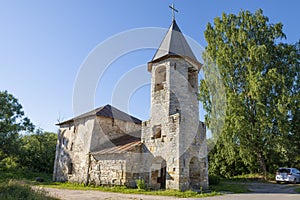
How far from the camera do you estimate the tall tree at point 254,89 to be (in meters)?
17.2

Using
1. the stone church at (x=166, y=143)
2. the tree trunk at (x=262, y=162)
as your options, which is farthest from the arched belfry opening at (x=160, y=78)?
the tree trunk at (x=262, y=162)

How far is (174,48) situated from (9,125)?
54.2ft

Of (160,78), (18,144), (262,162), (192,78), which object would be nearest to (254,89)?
(192,78)

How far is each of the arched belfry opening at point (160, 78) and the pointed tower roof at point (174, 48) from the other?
0.63 meters

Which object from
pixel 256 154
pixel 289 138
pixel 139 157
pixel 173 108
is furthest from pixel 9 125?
pixel 289 138

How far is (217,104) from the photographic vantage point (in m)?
20.0

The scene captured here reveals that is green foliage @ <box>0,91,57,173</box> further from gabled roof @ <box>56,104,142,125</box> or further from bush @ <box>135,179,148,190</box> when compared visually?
bush @ <box>135,179,148,190</box>

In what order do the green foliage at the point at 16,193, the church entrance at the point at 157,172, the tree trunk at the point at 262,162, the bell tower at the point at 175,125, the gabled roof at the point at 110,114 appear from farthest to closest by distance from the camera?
the tree trunk at the point at 262,162 < the gabled roof at the point at 110,114 < the church entrance at the point at 157,172 < the bell tower at the point at 175,125 < the green foliage at the point at 16,193

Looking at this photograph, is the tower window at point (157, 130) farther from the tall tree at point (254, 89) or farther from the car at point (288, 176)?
the car at point (288, 176)

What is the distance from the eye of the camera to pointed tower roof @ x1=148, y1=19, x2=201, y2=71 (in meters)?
14.9

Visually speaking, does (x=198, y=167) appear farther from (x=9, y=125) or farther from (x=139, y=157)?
(x=9, y=125)

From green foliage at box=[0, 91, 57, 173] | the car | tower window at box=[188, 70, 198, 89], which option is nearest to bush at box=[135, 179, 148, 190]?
tower window at box=[188, 70, 198, 89]

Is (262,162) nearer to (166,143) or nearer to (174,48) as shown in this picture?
(166,143)

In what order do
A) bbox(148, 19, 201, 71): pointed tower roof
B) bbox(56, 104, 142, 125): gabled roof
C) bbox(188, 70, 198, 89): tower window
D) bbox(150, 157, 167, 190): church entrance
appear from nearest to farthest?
bbox(150, 157, 167, 190): church entrance
bbox(148, 19, 201, 71): pointed tower roof
bbox(188, 70, 198, 89): tower window
bbox(56, 104, 142, 125): gabled roof
